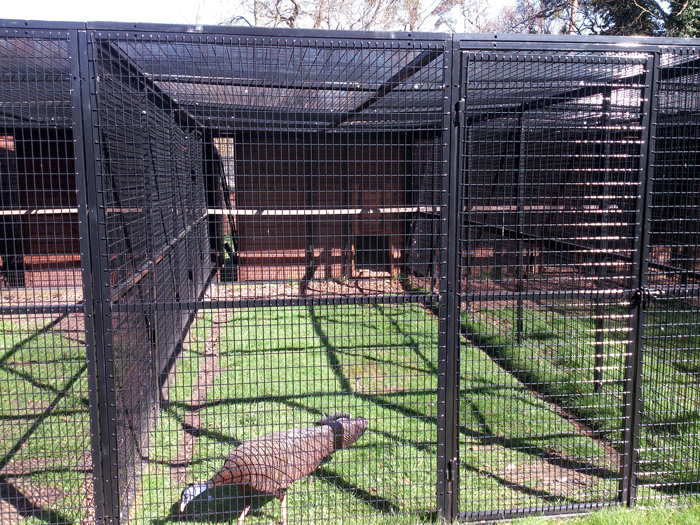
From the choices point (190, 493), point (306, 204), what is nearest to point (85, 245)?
point (190, 493)

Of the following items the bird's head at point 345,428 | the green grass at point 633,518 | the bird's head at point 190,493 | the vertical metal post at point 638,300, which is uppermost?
the vertical metal post at point 638,300

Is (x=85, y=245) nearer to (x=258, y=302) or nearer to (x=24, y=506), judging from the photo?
(x=258, y=302)

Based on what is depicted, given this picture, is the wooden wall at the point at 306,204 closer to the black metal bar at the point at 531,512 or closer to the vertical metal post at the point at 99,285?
the vertical metal post at the point at 99,285

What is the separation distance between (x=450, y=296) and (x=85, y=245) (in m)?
1.95

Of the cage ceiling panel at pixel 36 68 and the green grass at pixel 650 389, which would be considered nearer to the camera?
the cage ceiling panel at pixel 36 68

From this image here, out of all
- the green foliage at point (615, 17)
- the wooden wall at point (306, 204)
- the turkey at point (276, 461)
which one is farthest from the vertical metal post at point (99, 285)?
the green foliage at point (615, 17)

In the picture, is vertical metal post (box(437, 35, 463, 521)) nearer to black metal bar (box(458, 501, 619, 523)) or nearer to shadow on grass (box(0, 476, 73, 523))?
black metal bar (box(458, 501, 619, 523))

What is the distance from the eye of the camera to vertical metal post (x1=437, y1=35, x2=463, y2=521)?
9.52 feet

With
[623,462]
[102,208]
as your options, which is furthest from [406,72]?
[623,462]

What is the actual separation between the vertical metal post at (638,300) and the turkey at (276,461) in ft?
5.56

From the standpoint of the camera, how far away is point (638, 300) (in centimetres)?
320

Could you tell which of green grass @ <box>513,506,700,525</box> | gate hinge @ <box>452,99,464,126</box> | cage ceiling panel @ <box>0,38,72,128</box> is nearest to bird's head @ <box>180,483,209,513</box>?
green grass @ <box>513,506,700,525</box>

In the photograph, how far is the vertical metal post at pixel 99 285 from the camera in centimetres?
269

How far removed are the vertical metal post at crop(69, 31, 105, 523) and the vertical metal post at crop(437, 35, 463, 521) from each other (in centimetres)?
184
